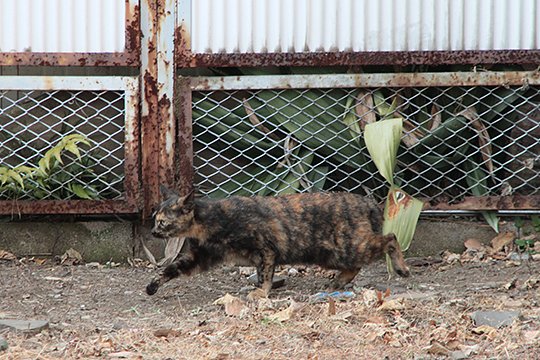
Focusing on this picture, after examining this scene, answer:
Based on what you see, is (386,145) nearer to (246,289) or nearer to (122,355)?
(246,289)

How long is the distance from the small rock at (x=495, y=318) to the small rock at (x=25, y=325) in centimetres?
218

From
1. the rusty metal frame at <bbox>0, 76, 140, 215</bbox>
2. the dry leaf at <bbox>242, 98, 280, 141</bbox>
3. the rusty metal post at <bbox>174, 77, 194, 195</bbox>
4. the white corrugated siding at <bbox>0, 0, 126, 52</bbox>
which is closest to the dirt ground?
the rusty metal frame at <bbox>0, 76, 140, 215</bbox>

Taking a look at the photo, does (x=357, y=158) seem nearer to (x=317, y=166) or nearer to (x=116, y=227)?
(x=317, y=166)

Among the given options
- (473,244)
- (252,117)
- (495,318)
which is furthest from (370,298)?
(252,117)

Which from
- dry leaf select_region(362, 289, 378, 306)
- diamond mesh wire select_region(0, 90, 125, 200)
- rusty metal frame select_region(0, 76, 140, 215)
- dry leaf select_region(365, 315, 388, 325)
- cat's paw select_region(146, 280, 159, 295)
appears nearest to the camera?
dry leaf select_region(365, 315, 388, 325)

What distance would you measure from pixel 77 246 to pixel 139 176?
2.24 feet

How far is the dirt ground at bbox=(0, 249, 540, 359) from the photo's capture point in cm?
494

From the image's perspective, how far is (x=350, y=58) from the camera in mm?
6996

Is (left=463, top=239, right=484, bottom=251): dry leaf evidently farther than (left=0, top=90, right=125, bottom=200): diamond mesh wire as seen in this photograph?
Yes

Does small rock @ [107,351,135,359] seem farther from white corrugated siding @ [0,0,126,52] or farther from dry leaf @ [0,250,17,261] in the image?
white corrugated siding @ [0,0,126,52]

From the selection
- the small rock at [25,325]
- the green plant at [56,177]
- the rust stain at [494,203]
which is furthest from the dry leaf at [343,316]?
the green plant at [56,177]

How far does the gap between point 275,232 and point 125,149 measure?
120 cm

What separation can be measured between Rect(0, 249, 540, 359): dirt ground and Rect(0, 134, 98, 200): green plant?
1.60ft

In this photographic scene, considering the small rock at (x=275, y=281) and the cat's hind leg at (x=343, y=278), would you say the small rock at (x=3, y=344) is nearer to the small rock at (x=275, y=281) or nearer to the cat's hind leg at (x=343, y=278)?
the small rock at (x=275, y=281)
